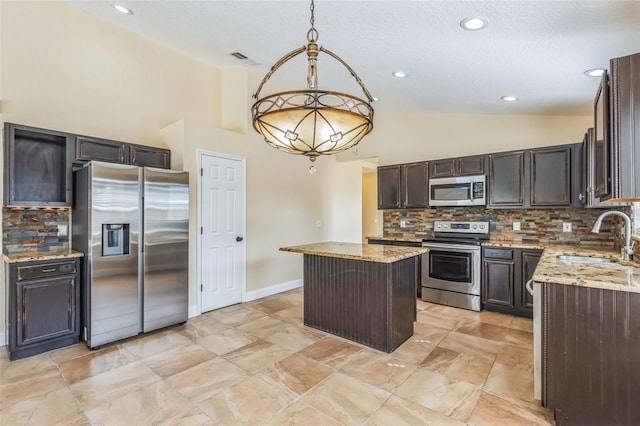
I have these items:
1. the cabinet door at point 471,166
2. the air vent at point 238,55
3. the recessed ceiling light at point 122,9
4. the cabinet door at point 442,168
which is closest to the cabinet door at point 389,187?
the cabinet door at point 442,168

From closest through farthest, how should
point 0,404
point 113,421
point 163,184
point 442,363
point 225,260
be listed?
point 113,421 → point 0,404 → point 442,363 → point 163,184 → point 225,260

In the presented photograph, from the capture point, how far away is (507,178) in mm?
4117

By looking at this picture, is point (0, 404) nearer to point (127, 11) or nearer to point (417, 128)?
point (127, 11)

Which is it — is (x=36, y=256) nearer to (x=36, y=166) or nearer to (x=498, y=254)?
(x=36, y=166)

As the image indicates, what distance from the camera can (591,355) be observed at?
1795 millimetres

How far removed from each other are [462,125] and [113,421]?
16.8 ft

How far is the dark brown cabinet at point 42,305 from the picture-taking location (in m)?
2.78

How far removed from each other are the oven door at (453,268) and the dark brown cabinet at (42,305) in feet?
13.6

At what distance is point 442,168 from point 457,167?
210 millimetres

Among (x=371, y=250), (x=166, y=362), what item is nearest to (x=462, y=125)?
(x=371, y=250)

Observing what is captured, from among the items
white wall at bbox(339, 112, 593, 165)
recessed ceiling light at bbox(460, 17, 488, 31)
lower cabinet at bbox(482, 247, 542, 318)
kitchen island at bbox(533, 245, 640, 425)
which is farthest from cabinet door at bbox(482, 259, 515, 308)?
recessed ceiling light at bbox(460, 17, 488, 31)

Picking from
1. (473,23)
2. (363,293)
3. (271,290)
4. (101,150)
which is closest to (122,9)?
(101,150)

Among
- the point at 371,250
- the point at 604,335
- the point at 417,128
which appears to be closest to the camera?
the point at 604,335

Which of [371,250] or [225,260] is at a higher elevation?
[371,250]
